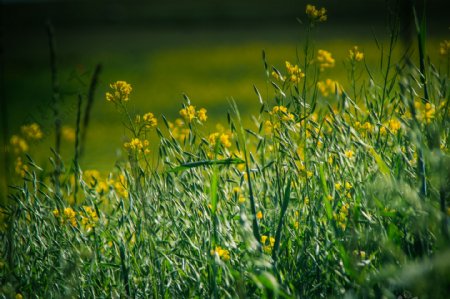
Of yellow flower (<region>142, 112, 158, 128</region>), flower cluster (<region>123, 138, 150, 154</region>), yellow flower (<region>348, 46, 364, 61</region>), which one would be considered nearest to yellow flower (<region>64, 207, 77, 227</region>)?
flower cluster (<region>123, 138, 150, 154</region>)

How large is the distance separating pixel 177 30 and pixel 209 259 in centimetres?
3102

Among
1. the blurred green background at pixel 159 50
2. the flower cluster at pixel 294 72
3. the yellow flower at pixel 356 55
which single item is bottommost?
the blurred green background at pixel 159 50

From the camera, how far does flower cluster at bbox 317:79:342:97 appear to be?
256 centimetres

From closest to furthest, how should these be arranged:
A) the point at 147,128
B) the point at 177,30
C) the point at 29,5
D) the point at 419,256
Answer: the point at 419,256
the point at 147,128
the point at 177,30
the point at 29,5

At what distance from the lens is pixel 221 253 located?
1843mm

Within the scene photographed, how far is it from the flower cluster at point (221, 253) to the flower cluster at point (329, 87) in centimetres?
90

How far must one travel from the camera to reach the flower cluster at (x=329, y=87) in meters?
2.56

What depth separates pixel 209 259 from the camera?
6.16 ft

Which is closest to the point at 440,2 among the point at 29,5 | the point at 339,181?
the point at 339,181

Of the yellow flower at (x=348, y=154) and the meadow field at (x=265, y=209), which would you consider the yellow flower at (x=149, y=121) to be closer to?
the meadow field at (x=265, y=209)

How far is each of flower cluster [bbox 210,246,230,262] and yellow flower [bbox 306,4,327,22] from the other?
1012 mm

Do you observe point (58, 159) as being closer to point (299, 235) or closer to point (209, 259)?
point (209, 259)

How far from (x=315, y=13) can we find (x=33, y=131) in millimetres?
1455

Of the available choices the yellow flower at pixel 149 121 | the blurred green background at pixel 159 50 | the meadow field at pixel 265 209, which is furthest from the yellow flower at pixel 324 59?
the yellow flower at pixel 149 121
